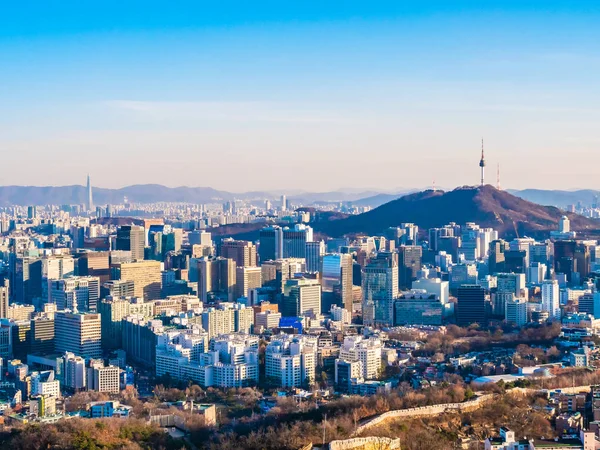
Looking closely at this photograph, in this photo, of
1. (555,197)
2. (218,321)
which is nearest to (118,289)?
(218,321)

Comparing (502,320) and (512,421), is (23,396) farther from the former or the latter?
(502,320)

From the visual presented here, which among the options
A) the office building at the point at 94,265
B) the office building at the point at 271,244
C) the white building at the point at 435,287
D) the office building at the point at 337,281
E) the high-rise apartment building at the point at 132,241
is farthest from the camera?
the office building at the point at 271,244

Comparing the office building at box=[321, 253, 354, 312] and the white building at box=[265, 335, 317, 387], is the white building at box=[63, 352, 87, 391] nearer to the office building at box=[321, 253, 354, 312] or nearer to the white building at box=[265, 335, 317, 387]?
the white building at box=[265, 335, 317, 387]

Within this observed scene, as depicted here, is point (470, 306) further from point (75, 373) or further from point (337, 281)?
point (75, 373)

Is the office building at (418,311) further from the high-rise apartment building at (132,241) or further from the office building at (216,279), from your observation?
the high-rise apartment building at (132,241)

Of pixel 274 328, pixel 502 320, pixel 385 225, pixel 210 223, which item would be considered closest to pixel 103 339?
pixel 274 328

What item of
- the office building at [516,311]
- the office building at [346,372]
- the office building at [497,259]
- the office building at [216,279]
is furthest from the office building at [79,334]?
the office building at [497,259]
